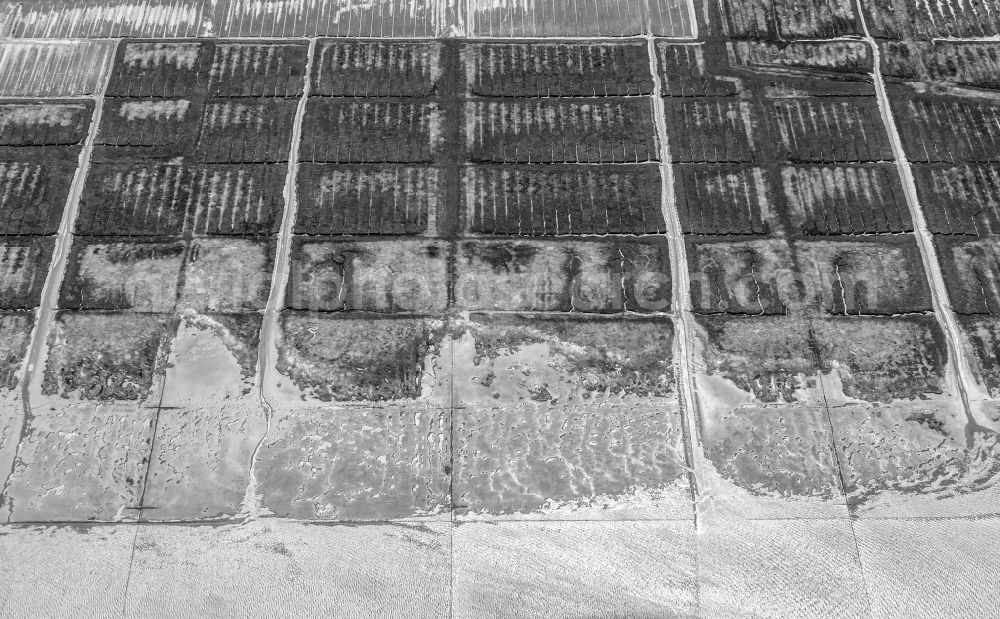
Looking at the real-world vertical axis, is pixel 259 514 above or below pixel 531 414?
below

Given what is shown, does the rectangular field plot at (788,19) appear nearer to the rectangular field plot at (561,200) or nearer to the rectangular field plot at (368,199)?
the rectangular field plot at (561,200)

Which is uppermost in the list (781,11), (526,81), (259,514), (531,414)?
(781,11)

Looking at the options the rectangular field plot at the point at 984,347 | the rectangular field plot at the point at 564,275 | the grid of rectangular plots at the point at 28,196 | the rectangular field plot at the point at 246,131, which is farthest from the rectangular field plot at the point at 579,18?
the grid of rectangular plots at the point at 28,196

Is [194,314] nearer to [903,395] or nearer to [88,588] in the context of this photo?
[88,588]

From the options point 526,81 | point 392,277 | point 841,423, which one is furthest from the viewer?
point 526,81

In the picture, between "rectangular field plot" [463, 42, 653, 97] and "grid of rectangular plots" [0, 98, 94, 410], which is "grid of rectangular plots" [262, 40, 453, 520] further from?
"grid of rectangular plots" [0, 98, 94, 410]

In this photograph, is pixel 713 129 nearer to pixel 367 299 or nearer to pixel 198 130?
pixel 367 299

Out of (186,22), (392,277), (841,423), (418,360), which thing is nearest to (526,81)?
(392,277)
